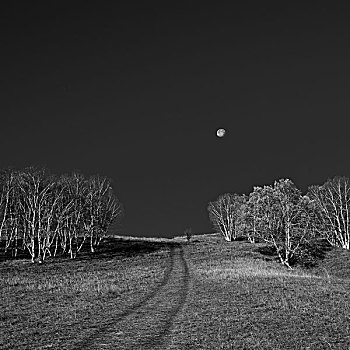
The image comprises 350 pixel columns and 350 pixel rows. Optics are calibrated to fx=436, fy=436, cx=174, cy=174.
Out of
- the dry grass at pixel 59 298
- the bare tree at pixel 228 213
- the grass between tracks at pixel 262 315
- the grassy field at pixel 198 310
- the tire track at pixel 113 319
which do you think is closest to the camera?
the tire track at pixel 113 319

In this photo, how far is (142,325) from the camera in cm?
2103

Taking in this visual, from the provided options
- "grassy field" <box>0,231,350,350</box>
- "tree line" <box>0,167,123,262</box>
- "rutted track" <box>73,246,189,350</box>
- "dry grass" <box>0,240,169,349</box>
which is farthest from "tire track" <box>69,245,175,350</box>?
"tree line" <box>0,167,123,262</box>

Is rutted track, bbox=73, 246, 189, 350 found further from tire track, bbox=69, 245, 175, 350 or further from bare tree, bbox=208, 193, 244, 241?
bare tree, bbox=208, 193, 244, 241

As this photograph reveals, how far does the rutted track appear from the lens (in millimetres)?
17688

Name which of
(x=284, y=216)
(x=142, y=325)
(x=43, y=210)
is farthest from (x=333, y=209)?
(x=142, y=325)

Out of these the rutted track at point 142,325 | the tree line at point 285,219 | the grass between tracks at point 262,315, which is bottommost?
the grass between tracks at point 262,315

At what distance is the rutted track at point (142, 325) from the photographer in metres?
17.7

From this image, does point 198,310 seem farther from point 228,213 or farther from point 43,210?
point 228,213

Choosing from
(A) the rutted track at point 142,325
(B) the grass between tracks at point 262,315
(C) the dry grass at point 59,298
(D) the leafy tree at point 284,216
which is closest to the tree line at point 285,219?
(D) the leafy tree at point 284,216

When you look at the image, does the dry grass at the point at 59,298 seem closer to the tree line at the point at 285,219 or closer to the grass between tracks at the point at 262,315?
the grass between tracks at the point at 262,315

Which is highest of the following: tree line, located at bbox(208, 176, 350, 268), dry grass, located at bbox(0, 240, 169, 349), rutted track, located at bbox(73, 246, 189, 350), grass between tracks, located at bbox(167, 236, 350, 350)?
tree line, located at bbox(208, 176, 350, 268)

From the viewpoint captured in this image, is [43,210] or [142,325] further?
[43,210]

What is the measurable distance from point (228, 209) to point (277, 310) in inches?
3780

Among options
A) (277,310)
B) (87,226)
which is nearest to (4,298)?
(277,310)
